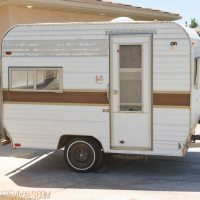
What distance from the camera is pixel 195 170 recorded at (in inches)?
428

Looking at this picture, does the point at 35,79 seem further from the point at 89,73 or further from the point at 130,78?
the point at 130,78

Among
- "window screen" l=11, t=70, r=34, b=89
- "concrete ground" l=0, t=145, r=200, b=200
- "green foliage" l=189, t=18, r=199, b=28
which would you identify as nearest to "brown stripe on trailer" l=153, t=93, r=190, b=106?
"concrete ground" l=0, t=145, r=200, b=200

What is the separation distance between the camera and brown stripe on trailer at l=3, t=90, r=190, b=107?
10.1 meters

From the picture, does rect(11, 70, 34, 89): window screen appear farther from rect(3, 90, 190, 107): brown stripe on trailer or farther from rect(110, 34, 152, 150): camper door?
rect(110, 34, 152, 150): camper door

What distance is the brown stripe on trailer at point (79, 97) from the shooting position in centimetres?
1006

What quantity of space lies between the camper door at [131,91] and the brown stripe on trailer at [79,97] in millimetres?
219

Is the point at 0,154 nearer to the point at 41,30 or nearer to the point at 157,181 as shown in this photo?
the point at 41,30

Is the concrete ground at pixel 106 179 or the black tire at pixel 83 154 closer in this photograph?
the concrete ground at pixel 106 179

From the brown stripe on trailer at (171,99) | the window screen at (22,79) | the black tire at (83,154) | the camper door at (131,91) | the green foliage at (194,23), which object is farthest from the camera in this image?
the green foliage at (194,23)

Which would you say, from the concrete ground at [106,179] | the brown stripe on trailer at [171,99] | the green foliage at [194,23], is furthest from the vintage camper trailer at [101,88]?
the green foliage at [194,23]

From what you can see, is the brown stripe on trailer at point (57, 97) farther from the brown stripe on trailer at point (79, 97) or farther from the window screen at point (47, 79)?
the window screen at point (47, 79)

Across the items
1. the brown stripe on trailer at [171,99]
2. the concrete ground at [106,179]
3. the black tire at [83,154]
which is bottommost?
the concrete ground at [106,179]

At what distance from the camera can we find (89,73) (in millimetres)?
10594

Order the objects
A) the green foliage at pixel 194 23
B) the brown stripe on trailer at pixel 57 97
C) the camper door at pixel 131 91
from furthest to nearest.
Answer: the green foliage at pixel 194 23 < the brown stripe on trailer at pixel 57 97 < the camper door at pixel 131 91
